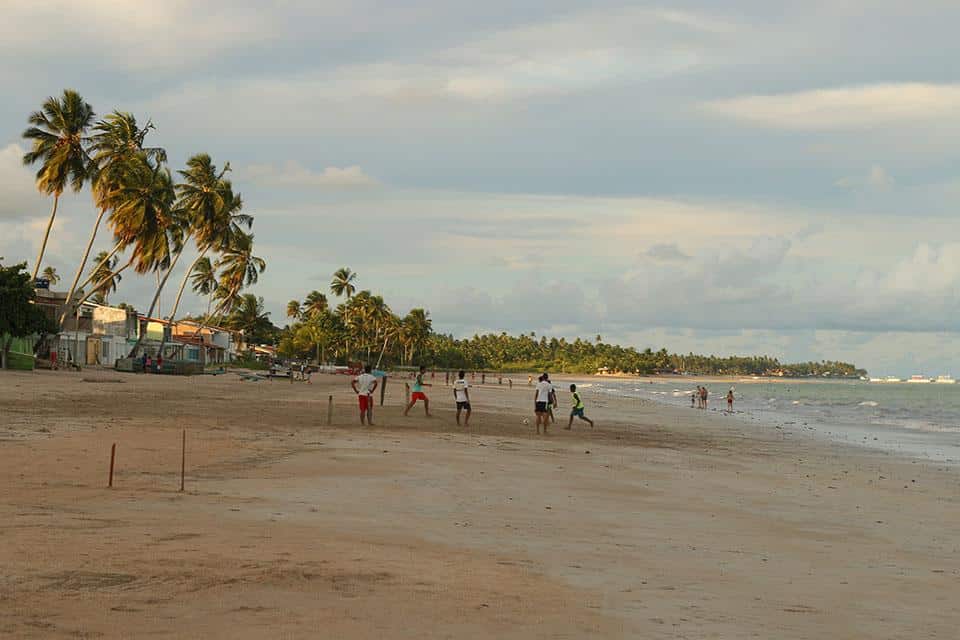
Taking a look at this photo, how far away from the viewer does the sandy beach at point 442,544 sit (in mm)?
6988

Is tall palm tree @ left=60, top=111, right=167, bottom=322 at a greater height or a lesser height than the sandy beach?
greater

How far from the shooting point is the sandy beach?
6988 mm

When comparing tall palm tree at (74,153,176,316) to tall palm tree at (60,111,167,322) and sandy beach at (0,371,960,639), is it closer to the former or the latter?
tall palm tree at (60,111,167,322)

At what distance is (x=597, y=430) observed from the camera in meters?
33.3

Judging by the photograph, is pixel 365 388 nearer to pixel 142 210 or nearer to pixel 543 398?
pixel 543 398

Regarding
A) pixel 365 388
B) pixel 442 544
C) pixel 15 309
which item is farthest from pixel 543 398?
pixel 15 309

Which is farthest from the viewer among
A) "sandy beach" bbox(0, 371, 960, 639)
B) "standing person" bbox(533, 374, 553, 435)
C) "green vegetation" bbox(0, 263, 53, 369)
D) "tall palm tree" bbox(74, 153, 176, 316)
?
"tall palm tree" bbox(74, 153, 176, 316)

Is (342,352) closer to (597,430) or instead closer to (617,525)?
(597,430)

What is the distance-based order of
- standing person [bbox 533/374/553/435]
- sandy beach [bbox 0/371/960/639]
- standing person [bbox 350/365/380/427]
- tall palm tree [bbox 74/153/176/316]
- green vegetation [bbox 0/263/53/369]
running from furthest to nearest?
tall palm tree [bbox 74/153/176/316] < green vegetation [bbox 0/263/53/369] < standing person [bbox 533/374/553/435] < standing person [bbox 350/365/380/427] < sandy beach [bbox 0/371/960/639]

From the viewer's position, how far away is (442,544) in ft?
33.0

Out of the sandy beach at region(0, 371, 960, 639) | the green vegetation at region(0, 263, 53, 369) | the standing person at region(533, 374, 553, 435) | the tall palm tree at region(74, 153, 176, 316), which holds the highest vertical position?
the tall palm tree at region(74, 153, 176, 316)

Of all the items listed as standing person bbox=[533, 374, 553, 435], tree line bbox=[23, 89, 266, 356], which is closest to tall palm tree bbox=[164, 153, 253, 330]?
tree line bbox=[23, 89, 266, 356]

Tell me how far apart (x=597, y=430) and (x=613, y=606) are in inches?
1013

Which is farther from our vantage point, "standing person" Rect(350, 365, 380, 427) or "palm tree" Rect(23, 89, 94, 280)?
"palm tree" Rect(23, 89, 94, 280)
